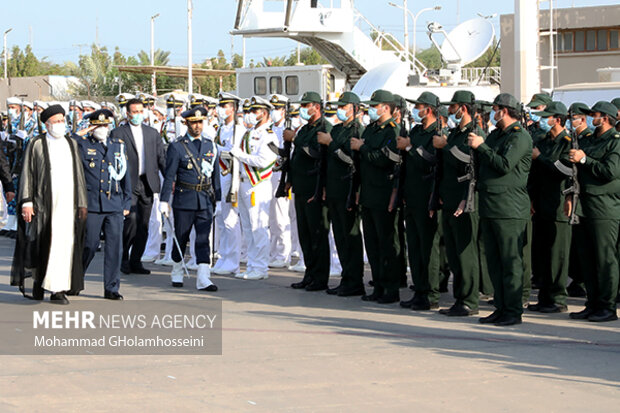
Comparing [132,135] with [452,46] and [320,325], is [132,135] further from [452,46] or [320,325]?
[452,46]

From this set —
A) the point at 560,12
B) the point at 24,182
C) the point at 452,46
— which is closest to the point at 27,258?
the point at 24,182

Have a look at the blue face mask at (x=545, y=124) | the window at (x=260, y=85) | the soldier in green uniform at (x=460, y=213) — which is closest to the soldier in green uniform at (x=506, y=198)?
the soldier in green uniform at (x=460, y=213)

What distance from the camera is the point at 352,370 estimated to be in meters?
7.99

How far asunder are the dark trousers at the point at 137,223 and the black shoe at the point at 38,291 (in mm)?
2358

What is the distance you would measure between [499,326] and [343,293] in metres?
2.37

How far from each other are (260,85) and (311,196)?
59.8 feet

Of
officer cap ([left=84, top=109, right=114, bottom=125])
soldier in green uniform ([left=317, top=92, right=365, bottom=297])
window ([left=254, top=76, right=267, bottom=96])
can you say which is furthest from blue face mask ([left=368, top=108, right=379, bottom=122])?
window ([left=254, top=76, right=267, bottom=96])

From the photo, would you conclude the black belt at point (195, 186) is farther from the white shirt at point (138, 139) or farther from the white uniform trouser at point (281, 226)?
the white uniform trouser at point (281, 226)

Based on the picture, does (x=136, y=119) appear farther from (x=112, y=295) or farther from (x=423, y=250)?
(x=423, y=250)

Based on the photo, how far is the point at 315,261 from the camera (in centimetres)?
1234

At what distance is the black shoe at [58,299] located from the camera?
11039 millimetres

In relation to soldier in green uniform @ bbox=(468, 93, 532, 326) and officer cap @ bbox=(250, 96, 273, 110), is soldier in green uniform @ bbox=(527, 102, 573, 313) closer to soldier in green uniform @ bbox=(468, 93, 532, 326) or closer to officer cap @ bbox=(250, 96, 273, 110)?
soldier in green uniform @ bbox=(468, 93, 532, 326)

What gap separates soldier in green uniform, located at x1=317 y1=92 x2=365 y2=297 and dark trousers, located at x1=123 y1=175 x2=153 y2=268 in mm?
2819

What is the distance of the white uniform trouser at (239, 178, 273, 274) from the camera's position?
525 inches
